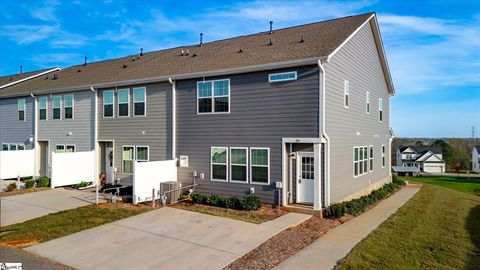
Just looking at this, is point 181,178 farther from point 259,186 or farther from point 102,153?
point 102,153

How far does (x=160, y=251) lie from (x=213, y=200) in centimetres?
542

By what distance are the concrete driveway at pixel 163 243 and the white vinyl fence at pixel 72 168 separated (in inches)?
261

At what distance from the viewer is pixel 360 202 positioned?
14094mm

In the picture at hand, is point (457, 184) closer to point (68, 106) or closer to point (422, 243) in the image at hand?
point (422, 243)

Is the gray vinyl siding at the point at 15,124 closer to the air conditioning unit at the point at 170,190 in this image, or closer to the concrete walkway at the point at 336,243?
the air conditioning unit at the point at 170,190

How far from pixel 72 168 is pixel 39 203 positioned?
3010mm

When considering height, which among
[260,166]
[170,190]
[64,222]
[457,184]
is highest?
[260,166]

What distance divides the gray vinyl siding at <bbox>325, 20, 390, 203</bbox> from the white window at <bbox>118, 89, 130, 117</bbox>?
9924mm

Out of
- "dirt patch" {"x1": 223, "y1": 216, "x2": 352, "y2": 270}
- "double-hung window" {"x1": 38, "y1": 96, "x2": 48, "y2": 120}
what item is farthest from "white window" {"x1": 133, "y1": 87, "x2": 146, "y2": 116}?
"dirt patch" {"x1": 223, "y1": 216, "x2": 352, "y2": 270}

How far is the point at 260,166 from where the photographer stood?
13.4m

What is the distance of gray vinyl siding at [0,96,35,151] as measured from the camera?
21.8 metres

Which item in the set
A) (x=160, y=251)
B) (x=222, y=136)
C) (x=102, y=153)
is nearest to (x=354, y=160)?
(x=222, y=136)

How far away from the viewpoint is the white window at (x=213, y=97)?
1430 cm

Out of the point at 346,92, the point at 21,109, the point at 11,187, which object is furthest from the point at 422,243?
the point at 21,109
